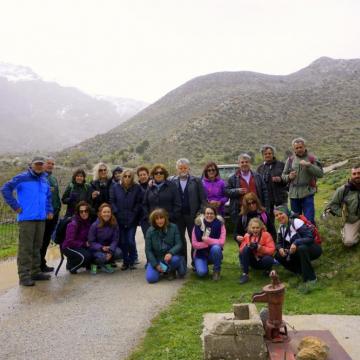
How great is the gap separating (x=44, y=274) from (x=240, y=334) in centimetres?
450

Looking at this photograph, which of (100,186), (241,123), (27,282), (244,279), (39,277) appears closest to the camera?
(244,279)

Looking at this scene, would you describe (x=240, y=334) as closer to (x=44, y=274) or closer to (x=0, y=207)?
(x=44, y=274)

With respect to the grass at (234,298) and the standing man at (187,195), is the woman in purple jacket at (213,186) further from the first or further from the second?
the grass at (234,298)

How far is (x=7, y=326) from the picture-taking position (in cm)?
535

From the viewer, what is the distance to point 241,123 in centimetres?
4188

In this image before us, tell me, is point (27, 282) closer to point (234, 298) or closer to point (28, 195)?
point (28, 195)

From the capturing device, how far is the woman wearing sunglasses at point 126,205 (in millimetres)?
7949

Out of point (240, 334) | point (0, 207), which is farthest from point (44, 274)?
point (0, 207)

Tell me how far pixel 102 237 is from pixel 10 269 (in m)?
2.21

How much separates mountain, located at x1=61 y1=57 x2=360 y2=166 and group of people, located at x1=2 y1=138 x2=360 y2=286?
2408 cm

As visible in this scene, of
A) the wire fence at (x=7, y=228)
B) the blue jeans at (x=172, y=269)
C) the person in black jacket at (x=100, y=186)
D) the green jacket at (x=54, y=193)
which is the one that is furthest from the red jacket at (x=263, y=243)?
the wire fence at (x=7, y=228)

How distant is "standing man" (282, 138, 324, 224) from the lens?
7.47 meters

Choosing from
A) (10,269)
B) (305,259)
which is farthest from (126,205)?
(305,259)

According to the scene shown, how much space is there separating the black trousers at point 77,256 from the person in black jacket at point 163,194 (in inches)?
52.8
